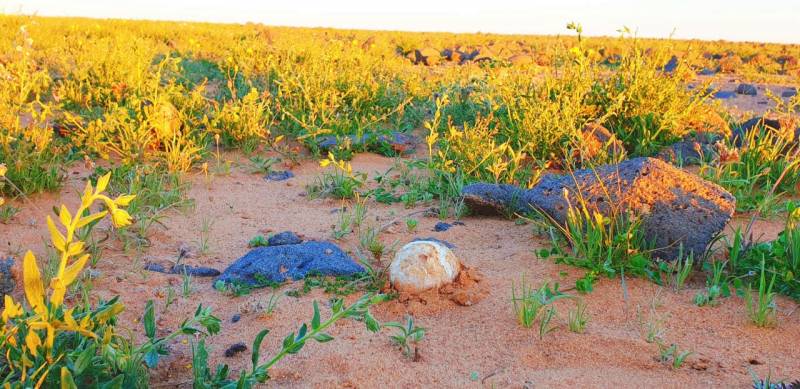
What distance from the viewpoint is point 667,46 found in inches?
229

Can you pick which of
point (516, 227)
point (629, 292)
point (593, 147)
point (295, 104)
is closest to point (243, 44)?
point (295, 104)

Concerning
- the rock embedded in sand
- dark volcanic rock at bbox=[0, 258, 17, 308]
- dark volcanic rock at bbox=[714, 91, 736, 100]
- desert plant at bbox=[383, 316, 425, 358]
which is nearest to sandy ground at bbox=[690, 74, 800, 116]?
dark volcanic rock at bbox=[714, 91, 736, 100]

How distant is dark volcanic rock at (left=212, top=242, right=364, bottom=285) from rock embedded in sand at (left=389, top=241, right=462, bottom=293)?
28 cm

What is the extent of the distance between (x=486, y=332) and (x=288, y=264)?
1043 mm

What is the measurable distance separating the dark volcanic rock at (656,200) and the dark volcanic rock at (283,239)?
1298 mm

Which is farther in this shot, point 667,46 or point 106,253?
point 667,46

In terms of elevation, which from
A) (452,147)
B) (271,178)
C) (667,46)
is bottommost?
(271,178)

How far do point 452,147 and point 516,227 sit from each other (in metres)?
1.19

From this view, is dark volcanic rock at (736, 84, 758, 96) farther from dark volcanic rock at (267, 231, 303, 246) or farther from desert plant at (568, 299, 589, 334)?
desert plant at (568, 299, 589, 334)

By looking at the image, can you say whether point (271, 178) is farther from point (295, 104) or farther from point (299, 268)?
point (299, 268)

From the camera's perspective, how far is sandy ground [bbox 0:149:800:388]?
2340 millimetres

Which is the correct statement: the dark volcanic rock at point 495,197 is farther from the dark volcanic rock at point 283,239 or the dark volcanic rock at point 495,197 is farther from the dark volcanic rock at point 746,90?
the dark volcanic rock at point 746,90

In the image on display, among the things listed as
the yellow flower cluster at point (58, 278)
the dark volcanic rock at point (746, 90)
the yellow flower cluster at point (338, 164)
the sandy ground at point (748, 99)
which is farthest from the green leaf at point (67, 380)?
the dark volcanic rock at point (746, 90)

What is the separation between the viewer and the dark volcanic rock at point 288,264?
316 centimetres
